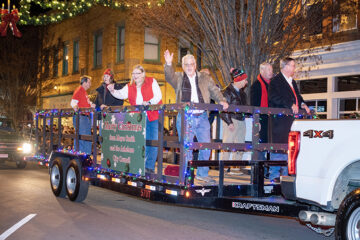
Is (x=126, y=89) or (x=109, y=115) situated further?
(x=126, y=89)

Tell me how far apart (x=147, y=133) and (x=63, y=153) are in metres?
3.25

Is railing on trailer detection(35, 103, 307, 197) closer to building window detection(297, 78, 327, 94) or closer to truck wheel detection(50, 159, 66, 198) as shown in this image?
truck wheel detection(50, 159, 66, 198)

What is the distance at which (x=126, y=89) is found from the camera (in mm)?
8969

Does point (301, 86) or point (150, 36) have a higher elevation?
point (150, 36)

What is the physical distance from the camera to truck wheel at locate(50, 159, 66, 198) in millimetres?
10016

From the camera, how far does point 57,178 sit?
10336 mm

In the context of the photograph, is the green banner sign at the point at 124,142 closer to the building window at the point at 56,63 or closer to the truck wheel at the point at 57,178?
the truck wheel at the point at 57,178

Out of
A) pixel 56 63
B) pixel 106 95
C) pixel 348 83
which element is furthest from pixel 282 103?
pixel 56 63

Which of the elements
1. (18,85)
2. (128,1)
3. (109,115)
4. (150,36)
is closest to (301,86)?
(128,1)

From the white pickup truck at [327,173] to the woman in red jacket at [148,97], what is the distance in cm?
249

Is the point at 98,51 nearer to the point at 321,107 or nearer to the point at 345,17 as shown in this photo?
the point at 321,107

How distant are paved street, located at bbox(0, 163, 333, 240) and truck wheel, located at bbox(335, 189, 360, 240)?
211 centimetres

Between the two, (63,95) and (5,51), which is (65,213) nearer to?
(63,95)

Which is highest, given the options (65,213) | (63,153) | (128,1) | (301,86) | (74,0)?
(74,0)
